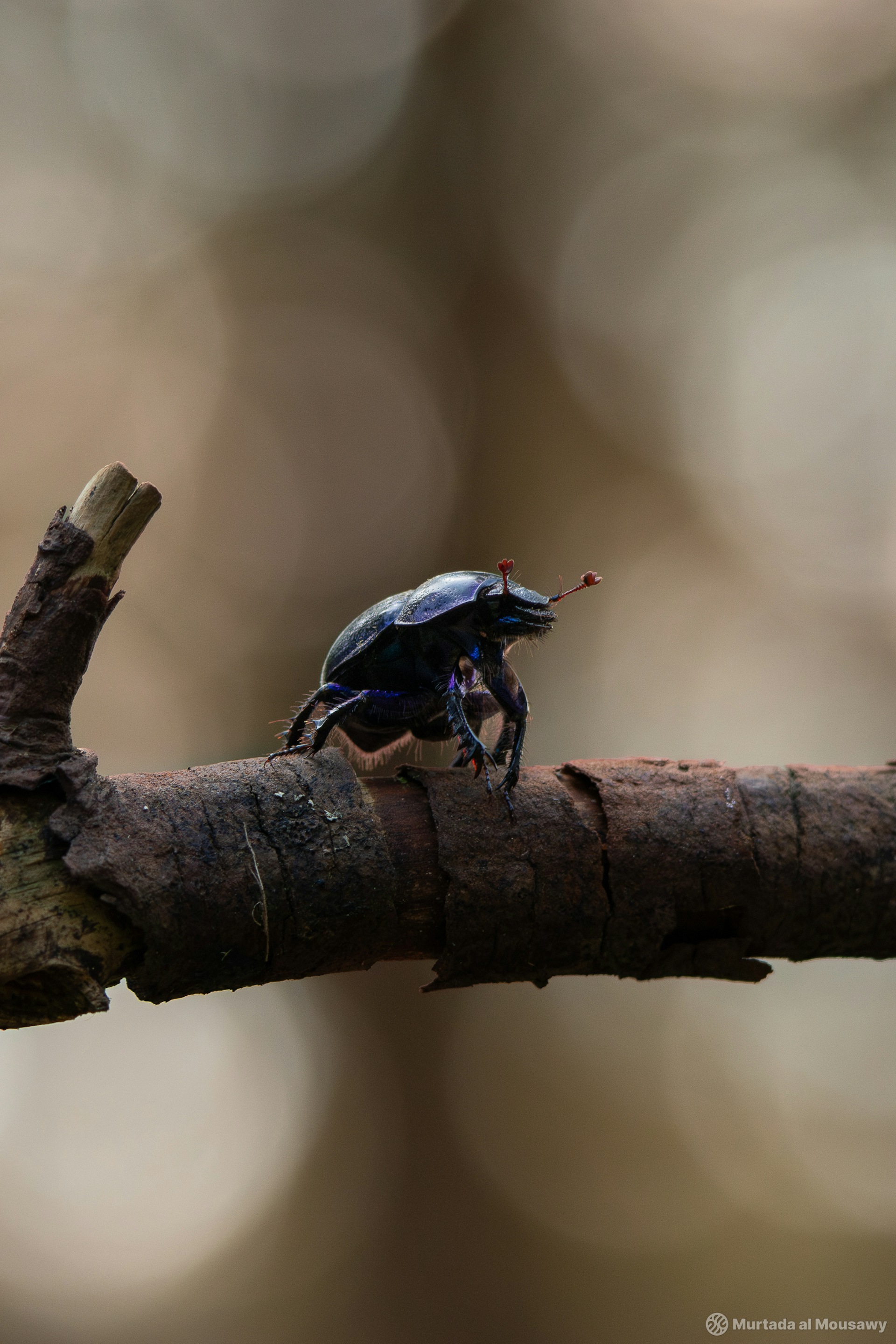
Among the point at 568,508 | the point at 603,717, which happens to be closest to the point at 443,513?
the point at 568,508

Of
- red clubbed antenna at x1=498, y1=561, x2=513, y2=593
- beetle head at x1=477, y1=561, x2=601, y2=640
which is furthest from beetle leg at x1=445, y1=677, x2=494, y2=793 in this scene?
red clubbed antenna at x1=498, y1=561, x2=513, y2=593

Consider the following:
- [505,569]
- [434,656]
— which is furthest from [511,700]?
[505,569]

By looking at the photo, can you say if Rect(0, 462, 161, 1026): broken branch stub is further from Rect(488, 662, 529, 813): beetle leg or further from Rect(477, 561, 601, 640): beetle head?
Rect(488, 662, 529, 813): beetle leg

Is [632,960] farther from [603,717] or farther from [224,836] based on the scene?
[603,717]

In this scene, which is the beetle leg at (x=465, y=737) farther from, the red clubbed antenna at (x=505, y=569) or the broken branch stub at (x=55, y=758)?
the broken branch stub at (x=55, y=758)

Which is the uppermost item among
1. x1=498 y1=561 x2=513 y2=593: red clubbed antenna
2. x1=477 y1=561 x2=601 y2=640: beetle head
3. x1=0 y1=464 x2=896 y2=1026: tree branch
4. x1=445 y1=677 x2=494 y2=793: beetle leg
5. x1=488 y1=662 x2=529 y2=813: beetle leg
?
x1=498 y1=561 x2=513 y2=593: red clubbed antenna

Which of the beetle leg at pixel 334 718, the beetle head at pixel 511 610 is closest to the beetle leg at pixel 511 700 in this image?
the beetle head at pixel 511 610

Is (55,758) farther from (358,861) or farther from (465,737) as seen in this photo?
(465,737)
